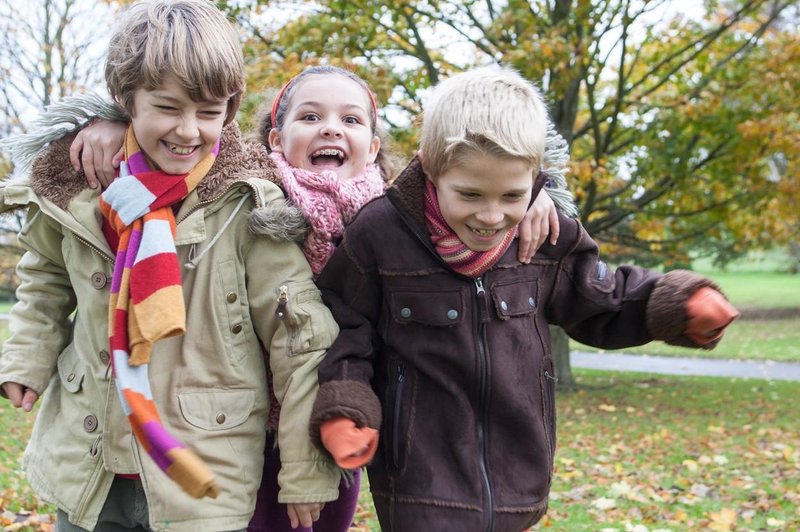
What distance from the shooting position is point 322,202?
2533 mm

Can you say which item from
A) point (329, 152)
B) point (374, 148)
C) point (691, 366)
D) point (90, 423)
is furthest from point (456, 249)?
point (691, 366)

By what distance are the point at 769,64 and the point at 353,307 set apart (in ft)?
28.5

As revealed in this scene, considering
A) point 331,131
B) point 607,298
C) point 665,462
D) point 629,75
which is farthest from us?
point 629,75

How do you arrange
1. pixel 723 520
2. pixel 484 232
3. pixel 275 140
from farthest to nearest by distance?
pixel 723 520 < pixel 275 140 < pixel 484 232

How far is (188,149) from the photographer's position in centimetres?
237

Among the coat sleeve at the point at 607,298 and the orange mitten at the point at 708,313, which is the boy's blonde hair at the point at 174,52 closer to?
the coat sleeve at the point at 607,298

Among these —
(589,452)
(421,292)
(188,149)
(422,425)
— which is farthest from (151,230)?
(589,452)

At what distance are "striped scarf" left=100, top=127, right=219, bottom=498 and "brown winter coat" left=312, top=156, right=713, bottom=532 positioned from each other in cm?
44

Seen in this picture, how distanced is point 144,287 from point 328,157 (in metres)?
0.78

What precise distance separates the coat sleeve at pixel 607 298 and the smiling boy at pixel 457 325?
0.01m

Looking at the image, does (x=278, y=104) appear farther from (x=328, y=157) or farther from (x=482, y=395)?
(x=482, y=395)

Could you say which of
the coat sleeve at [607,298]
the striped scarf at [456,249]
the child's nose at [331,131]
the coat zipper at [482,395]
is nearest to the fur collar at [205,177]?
the child's nose at [331,131]

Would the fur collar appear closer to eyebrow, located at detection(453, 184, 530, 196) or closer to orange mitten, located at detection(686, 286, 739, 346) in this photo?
eyebrow, located at detection(453, 184, 530, 196)

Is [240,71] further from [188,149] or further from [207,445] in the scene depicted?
[207,445]
